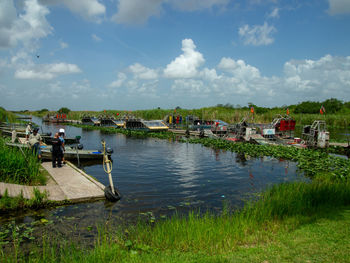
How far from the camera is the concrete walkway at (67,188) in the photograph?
9.09 meters

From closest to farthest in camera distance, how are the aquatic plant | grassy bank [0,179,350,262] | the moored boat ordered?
grassy bank [0,179,350,262]
the aquatic plant
the moored boat

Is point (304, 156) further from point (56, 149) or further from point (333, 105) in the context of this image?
point (333, 105)

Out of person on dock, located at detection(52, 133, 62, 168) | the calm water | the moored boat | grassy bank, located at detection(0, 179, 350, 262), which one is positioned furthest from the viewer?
the moored boat

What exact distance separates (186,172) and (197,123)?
107ft

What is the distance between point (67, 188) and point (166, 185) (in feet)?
15.9

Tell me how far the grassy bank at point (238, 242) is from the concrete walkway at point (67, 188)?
3218mm

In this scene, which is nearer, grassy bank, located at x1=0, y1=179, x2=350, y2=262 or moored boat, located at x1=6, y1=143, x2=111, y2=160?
grassy bank, located at x1=0, y1=179, x2=350, y2=262

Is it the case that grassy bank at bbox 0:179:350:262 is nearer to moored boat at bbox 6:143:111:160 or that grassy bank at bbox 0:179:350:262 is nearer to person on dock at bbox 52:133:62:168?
person on dock at bbox 52:133:62:168

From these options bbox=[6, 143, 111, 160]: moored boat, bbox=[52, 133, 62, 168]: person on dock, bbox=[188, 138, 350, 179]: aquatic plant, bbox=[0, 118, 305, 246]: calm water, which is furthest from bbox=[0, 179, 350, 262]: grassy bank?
bbox=[6, 143, 111, 160]: moored boat

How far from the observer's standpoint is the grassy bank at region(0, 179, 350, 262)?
500 centimetres

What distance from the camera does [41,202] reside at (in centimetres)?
875

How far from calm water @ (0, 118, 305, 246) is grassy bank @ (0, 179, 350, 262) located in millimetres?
1415

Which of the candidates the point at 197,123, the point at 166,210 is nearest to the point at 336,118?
the point at 197,123

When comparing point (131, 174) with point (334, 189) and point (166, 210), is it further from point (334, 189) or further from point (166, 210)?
point (334, 189)
